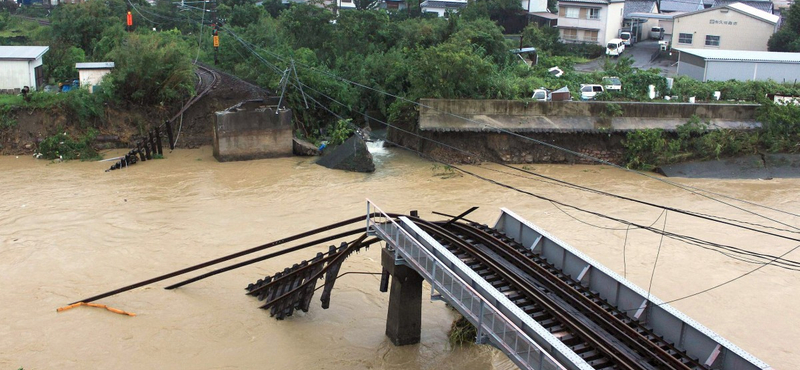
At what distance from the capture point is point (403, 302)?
14219mm

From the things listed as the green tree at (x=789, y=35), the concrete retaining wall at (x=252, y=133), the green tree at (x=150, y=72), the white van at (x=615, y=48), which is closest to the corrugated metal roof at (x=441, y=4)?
the white van at (x=615, y=48)

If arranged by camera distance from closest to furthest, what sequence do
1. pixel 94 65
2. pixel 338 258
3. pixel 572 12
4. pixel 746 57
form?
1. pixel 338 258
2. pixel 94 65
3. pixel 746 57
4. pixel 572 12

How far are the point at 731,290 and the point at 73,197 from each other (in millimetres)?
19507

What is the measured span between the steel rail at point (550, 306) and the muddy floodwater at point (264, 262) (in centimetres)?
188

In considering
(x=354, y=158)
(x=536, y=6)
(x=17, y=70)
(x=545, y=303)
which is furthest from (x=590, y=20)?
(x=545, y=303)

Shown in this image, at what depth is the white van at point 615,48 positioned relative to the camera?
149 ft

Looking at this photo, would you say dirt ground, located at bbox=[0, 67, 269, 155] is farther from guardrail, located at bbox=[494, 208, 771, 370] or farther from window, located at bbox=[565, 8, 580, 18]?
window, located at bbox=[565, 8, 580, 18]

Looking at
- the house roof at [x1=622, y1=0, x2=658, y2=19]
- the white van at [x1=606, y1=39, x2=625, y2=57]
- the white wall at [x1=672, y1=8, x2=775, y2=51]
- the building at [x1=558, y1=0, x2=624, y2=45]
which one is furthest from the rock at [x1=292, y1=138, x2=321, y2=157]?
the house roof at [x1=622, y1=0, x2=658, y2=19]

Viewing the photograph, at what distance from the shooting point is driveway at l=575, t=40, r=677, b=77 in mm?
41750

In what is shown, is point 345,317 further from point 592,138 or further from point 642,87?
point 642,87

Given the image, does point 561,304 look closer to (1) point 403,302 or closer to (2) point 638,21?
(1) point 403,302

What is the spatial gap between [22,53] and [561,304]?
28.5 meters

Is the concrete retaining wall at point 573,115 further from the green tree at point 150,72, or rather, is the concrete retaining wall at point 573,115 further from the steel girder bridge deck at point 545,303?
the steel girder bridge deck at point 545,303

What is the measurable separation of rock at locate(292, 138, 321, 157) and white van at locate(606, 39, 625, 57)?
74.8 ft
